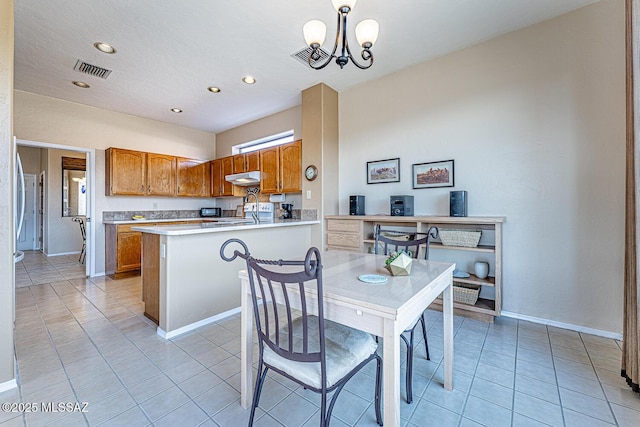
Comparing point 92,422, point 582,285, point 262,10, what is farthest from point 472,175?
point 92,422

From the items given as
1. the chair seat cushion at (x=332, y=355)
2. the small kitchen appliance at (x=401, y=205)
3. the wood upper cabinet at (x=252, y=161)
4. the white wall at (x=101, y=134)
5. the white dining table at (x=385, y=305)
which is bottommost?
the chair seat cushion at (x=332, y=355)

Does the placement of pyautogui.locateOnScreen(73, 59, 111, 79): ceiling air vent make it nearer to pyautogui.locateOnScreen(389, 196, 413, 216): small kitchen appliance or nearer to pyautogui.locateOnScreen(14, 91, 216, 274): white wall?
pyautogui.locateOnScreen(14, 91, 216, 274): white wall

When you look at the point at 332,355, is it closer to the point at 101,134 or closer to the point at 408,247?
the point at 408,247

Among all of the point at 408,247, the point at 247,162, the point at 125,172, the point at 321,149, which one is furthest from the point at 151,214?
the point at 408,247

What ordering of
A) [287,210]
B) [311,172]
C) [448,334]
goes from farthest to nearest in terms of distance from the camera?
[287,210] < [311,172] < [448,334]

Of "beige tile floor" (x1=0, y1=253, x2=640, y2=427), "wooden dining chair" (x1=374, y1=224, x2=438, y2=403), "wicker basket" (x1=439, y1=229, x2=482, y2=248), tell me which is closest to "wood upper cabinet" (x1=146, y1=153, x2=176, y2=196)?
"beige tile floor" (x1=0, y1=253, x2=640, y2=427)

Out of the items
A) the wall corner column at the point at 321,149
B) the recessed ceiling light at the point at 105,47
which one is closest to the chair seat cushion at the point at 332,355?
the wall corner column at the point at 321,149

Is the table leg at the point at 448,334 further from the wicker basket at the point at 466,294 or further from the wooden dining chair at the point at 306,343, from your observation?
the wicker basket at the point at 466,294

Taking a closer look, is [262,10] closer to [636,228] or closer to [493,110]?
[493,110]

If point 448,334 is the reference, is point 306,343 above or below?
above

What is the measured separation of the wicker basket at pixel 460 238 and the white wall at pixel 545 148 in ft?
1.11

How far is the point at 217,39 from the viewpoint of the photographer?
2.73 m

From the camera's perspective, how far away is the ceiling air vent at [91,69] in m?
3.17

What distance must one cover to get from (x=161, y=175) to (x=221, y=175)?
1068mm
